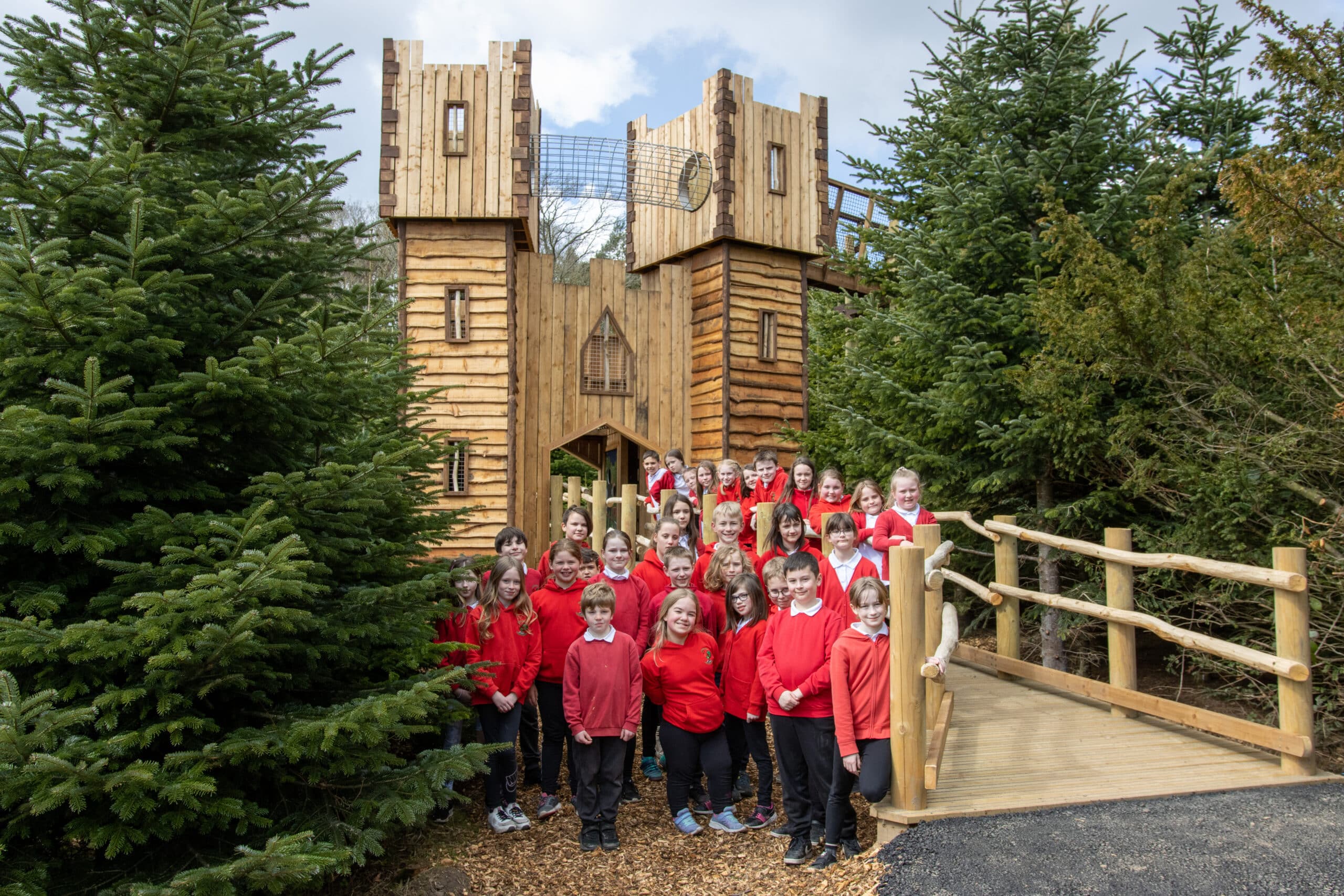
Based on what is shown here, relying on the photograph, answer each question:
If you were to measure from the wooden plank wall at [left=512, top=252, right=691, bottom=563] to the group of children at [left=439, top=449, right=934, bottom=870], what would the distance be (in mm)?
7885

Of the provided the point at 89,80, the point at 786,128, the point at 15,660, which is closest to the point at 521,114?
the point at 786,128

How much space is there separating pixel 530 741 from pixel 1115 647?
13.1 feet

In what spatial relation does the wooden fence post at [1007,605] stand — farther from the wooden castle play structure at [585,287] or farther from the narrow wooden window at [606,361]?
the narrow wooden window at [606,361]

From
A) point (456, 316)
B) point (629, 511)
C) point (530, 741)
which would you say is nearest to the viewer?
point (530, 741)

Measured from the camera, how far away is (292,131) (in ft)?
17.4

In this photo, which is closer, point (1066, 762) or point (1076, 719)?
point (1066, 762)

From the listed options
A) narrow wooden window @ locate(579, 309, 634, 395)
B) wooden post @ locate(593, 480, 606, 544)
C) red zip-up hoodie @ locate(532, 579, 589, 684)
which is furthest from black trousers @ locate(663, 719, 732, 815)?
narrow wooden window @ locate(579, 309, 634, 395)

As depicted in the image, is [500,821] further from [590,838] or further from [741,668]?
[741,668]

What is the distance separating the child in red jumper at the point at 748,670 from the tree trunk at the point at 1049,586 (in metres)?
3.84

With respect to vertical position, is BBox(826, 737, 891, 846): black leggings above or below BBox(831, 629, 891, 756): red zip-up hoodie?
below

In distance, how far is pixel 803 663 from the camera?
4.94 metres

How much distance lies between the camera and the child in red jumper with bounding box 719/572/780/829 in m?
5.41

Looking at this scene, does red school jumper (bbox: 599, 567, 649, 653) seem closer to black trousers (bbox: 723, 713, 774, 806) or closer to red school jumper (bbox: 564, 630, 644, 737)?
red school jumper (bbox: 564, 630, 644, 737)

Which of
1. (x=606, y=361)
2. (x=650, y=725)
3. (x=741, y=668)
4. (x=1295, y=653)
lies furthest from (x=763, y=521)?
(x=606, y=361)
